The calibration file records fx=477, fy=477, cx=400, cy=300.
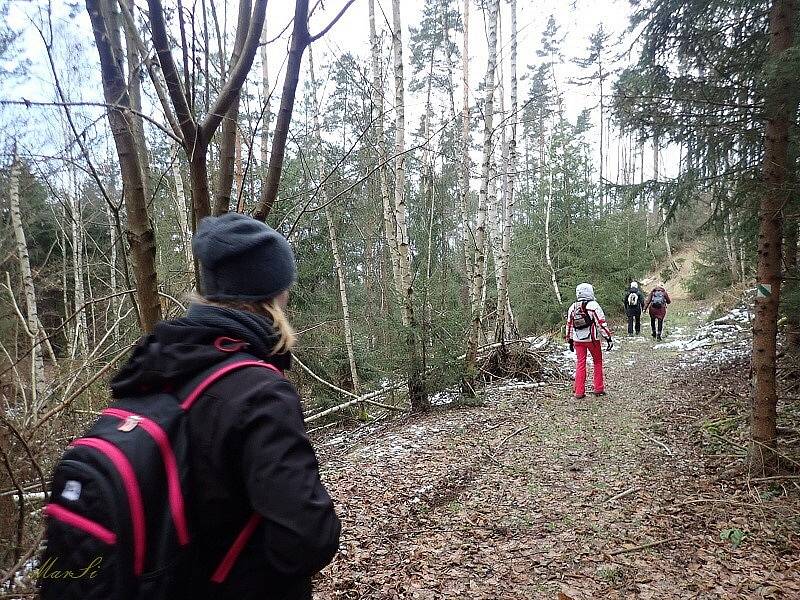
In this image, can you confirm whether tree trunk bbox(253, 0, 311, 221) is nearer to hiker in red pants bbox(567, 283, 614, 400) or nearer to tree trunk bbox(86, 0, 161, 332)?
tree trunk bbox(86, 0, 161, 332)

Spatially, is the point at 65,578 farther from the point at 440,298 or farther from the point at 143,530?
the point at 440,298

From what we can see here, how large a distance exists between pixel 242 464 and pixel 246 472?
0.02 metres

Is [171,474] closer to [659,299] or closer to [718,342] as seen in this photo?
[718,342]

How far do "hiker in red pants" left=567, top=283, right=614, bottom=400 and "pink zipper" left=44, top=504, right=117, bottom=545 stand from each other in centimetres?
814

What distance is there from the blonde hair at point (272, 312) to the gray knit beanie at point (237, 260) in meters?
0.02

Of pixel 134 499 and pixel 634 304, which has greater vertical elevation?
pixel 134 499

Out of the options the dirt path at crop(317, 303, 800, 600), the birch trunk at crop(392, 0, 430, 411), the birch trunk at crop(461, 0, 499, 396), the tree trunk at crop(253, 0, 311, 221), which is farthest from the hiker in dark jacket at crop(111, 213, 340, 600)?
the birch trunk at crop(461, 0, 499, 396)

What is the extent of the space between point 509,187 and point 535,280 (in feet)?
25.3

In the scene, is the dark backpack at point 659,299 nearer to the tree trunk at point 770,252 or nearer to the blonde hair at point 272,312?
the tree trunk at point 770,252

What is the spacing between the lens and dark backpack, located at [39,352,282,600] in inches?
41.5

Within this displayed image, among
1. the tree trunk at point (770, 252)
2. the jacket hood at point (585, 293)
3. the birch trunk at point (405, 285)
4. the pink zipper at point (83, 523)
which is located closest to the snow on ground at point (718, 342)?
the jacket hood at point (585, 293)

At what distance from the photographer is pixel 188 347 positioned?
1.30 meters

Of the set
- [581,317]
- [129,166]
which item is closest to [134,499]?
[129,166]

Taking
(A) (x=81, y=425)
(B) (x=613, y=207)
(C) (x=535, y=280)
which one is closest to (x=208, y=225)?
(A) (x=81, y=425)
